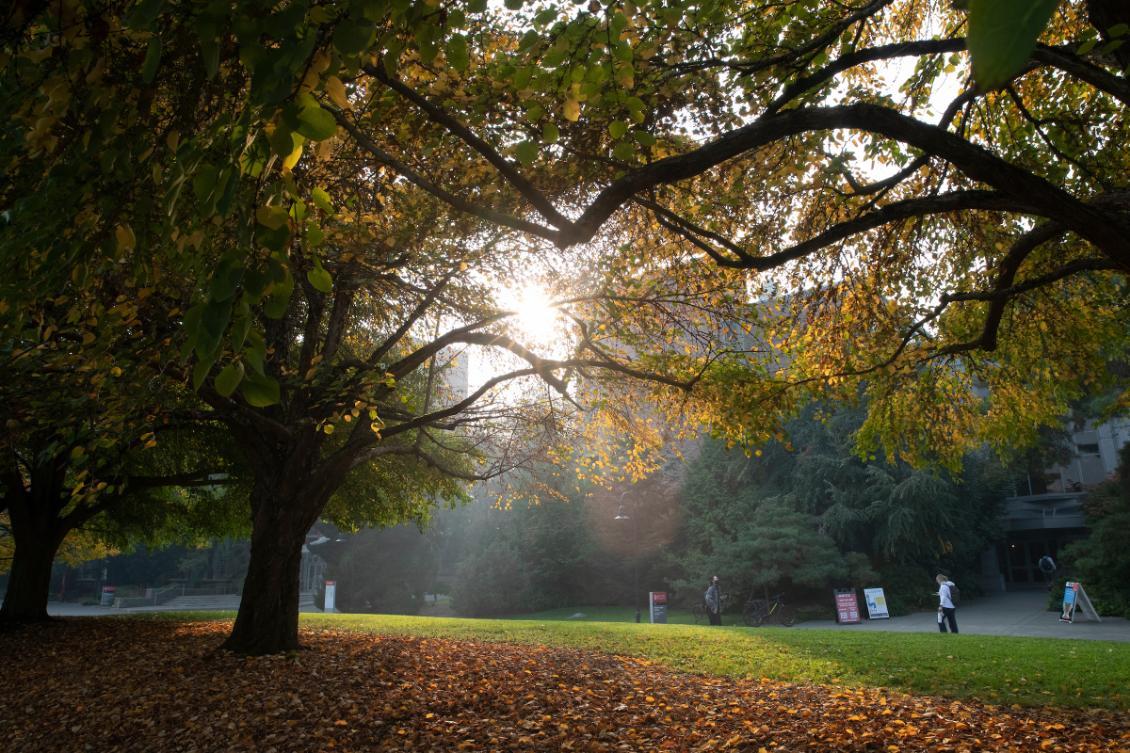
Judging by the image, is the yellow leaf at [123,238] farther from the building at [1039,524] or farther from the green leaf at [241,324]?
the building at [1039,524]

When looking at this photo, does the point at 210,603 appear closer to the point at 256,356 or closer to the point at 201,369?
the point at 256,356

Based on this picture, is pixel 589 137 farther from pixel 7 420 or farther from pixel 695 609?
pixel 695 609

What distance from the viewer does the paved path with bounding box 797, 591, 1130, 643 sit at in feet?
56.9

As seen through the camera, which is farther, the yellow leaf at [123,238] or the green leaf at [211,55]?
the yellow leaf at [123,238]

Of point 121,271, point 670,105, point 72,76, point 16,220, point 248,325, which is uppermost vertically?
point 670,105

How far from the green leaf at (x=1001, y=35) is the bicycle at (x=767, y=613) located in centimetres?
2902

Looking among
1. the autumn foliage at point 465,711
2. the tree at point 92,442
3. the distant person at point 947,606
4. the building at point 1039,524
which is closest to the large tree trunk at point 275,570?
the autumn foliage at point 465,711

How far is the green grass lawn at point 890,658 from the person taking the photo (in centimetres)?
831

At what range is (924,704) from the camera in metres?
7.22

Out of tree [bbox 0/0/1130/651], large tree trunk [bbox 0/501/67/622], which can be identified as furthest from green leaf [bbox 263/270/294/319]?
large tree trunk [bbox 0/501/67/622]

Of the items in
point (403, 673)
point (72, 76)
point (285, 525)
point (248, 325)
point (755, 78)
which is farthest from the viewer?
point (285, 525)

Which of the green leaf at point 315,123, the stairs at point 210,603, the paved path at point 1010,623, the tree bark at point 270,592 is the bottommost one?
the paved path at point 1010,623

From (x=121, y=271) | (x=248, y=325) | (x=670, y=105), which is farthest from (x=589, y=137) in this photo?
(x=248, y=325)

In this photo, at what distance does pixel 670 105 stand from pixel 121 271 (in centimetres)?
544
